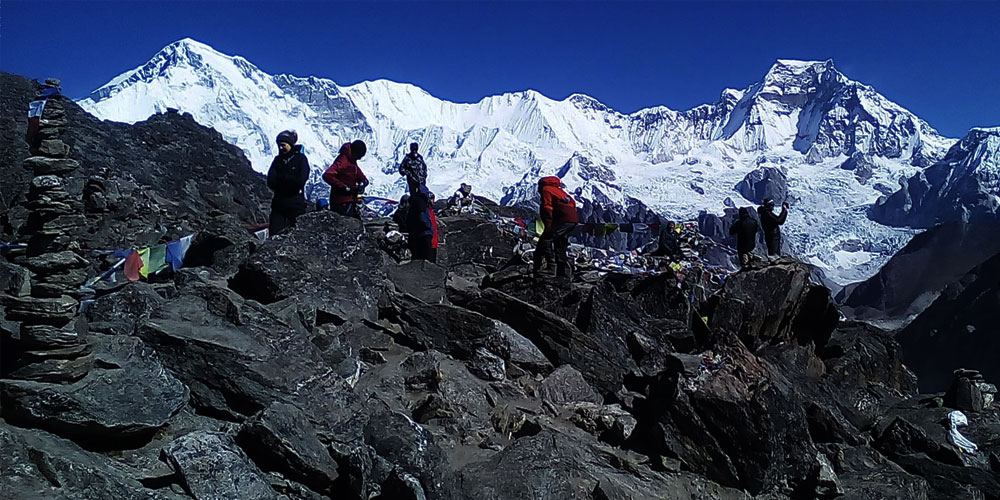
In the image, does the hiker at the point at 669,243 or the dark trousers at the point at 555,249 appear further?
the hiker at the point at 669,243

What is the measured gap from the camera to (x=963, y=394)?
44.9 feet

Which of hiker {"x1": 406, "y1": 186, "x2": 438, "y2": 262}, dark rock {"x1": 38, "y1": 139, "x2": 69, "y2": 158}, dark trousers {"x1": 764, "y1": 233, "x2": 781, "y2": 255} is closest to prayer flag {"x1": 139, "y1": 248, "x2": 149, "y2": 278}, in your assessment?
hiker {"x1": 406, "y1": 186, "x2": 438, "y2": 262}

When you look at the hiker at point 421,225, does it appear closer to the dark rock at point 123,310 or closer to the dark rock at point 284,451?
the dark rock at point 123,310

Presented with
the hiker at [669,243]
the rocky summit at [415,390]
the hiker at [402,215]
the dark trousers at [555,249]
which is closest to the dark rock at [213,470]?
the rocky summit at [415,390]

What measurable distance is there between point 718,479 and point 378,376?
4.62 meters

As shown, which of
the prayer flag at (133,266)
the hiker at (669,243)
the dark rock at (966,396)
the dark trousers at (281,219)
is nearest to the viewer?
the prayer flag at (133,266)

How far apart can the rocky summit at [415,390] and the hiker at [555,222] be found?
1.84ft


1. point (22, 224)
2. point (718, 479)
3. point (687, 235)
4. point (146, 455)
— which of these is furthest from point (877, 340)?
point (22, 224)

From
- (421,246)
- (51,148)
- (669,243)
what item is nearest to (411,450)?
(51,148)

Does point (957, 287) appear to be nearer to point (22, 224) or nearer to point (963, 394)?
point (963, 394)

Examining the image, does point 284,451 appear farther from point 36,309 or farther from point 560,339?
point 560,339

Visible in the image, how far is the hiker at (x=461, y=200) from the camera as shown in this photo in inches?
824

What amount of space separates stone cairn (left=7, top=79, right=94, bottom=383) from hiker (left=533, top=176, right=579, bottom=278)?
8.22m

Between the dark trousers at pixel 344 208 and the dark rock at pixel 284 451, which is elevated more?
the dark trousers at pixel 344 208
